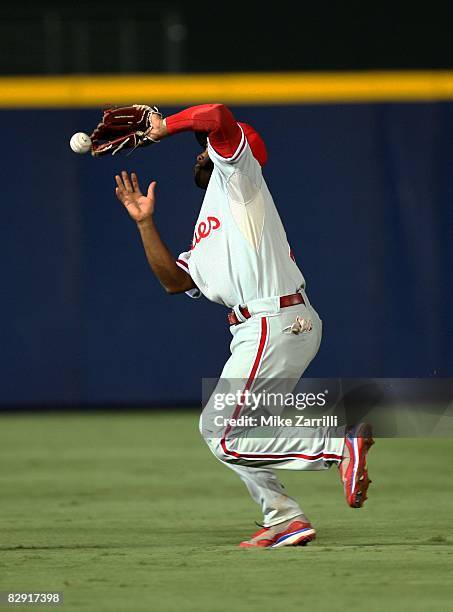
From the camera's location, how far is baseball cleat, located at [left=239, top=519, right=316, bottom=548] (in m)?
5.28

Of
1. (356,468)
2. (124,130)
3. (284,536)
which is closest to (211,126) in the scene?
(124,130)

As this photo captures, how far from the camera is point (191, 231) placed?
10398 millimetres

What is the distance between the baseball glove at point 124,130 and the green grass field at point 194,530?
1.70 m

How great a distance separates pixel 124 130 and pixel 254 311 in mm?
944

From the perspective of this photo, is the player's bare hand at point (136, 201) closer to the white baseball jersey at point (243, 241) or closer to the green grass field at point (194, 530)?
the white baseball jersey at point (243, 241)

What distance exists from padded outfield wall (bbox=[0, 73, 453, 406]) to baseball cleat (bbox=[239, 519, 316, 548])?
5.01 m

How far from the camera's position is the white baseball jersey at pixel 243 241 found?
5191 mm

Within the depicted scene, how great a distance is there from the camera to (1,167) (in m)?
10.5

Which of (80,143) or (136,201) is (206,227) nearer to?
(136,201)

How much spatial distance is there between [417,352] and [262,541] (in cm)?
533

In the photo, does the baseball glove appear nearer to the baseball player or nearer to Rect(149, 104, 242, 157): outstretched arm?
the baseball player

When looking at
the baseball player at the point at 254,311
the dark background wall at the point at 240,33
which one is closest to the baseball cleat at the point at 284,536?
the baseball player at the point at 254,311

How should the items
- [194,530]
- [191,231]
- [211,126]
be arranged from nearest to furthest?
[211,126] → [194,530] → [191,231]

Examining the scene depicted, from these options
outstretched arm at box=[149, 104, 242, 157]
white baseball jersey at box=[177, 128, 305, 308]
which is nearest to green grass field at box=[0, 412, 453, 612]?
white baseball jersey at box=[177, 128, 305, 308]
